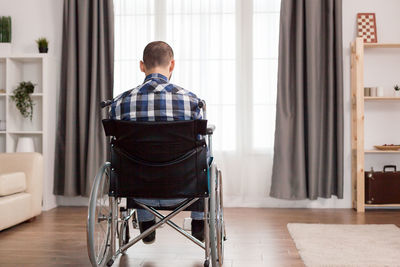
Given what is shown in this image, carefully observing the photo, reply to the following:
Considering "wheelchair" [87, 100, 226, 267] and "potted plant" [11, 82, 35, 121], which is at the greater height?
"potted plant" [11, 82, 35, 121]

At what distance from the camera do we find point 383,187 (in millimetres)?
4082

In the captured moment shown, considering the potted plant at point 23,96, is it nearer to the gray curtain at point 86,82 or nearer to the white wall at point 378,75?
the gray curtain at point 86,82

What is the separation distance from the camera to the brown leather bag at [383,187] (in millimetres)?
4070

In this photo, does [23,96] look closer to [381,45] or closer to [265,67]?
[265,67]

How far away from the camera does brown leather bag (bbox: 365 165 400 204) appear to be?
4.07 meters

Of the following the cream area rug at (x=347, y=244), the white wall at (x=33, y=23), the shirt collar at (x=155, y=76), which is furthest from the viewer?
the white wall at (x=33, y=23)

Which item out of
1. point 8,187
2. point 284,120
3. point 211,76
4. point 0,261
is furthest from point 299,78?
point 0,261

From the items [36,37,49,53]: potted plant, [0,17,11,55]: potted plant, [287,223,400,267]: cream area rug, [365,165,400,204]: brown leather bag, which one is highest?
[0,17,11,55]: potted plant

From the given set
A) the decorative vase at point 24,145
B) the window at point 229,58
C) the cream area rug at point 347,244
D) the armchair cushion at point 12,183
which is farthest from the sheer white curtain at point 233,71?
the armchair cushion at point 12,183

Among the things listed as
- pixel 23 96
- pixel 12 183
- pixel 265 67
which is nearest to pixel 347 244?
pixel 265 67

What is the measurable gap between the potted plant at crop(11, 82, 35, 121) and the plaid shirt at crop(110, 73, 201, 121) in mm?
2395

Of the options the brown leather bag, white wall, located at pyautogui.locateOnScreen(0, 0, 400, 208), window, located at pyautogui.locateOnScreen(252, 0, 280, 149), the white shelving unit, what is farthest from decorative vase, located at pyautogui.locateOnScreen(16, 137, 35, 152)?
the brown leather bag

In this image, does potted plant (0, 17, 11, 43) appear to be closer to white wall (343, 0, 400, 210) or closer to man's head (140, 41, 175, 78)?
man's head (140, 41, 175, 78)

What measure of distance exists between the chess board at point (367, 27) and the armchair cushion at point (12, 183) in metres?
3.11
